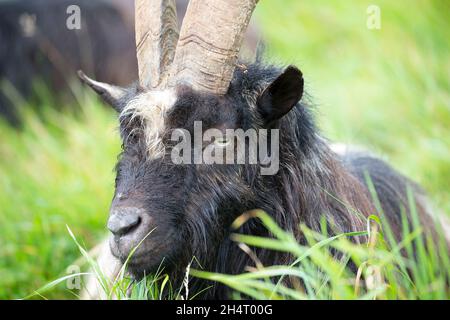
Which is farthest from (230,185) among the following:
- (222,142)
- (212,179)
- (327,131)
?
(327,131)

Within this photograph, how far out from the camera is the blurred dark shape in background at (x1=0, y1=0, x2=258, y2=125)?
34.6ft

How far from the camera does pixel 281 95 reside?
13.2 feet

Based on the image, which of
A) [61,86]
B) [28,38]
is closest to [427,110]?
[61,86]

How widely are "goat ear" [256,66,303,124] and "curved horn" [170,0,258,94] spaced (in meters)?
0.23

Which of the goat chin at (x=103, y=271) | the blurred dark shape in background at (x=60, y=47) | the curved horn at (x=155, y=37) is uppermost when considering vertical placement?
the blurred dark shape in background at (x=60, y=47)

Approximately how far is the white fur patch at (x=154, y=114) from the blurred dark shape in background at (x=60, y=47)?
21.3 ft

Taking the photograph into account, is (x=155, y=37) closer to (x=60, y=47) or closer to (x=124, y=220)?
(x=124, y=220)

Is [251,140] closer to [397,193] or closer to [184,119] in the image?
[184,119]

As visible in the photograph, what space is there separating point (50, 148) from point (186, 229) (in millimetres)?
5149

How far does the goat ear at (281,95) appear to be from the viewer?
3.92 metres

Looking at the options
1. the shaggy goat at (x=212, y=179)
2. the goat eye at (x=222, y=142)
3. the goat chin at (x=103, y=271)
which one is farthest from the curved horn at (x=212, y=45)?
the goat chin at (x=103, y=271)

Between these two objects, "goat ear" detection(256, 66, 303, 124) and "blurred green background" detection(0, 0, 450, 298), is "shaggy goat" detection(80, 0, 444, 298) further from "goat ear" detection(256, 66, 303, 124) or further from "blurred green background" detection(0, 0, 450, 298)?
"blurred green background" detection(0, 0, 450, 298)

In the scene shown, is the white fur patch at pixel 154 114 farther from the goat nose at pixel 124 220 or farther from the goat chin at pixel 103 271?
the goat chin at pixel 103 271

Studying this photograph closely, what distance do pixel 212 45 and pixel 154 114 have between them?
19.5 inches
